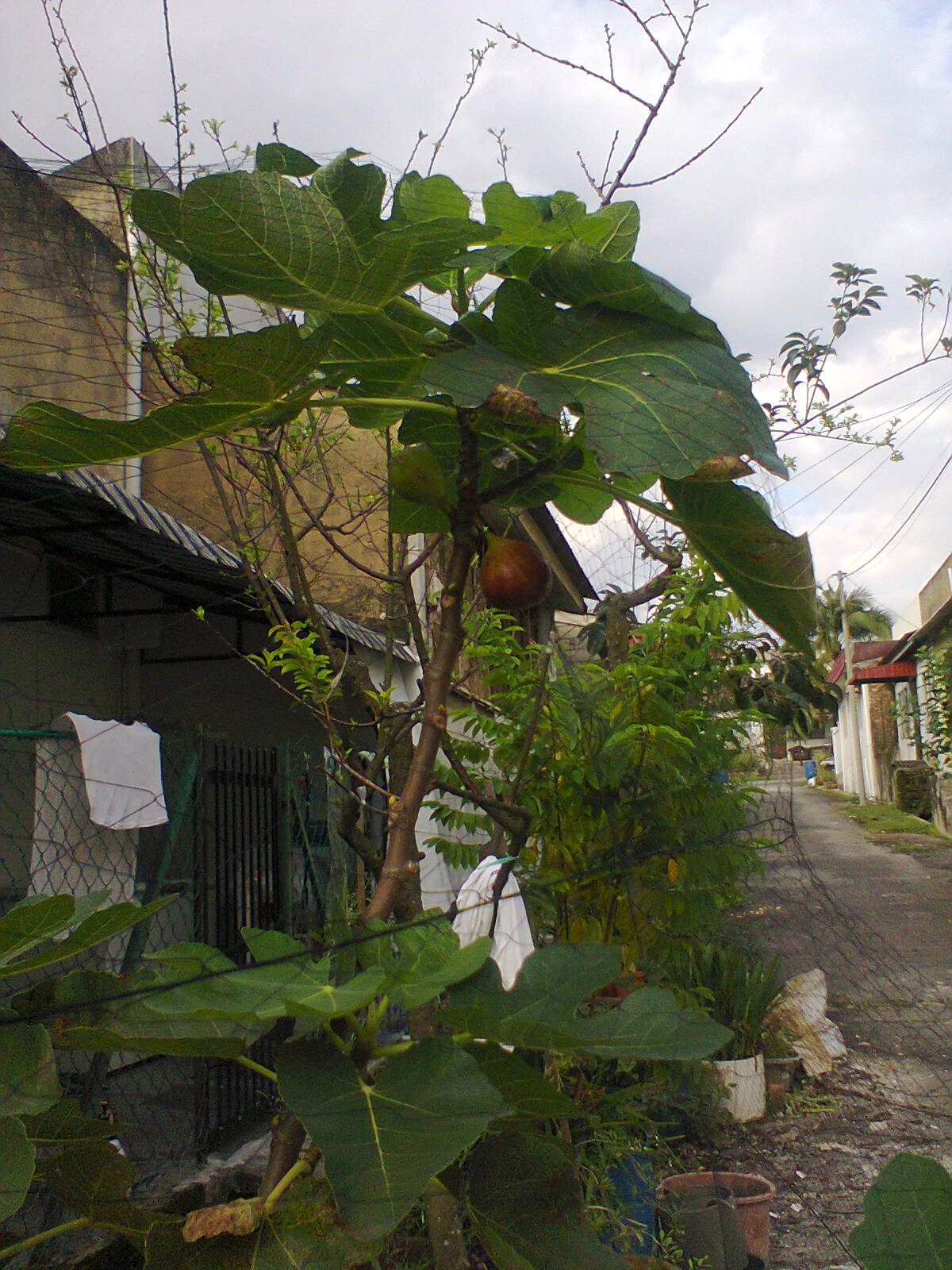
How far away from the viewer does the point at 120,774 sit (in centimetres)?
405

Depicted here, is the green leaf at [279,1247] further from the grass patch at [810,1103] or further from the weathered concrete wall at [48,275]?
the weathered concrete wall at [48,275]

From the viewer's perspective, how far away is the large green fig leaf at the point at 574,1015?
921 mm

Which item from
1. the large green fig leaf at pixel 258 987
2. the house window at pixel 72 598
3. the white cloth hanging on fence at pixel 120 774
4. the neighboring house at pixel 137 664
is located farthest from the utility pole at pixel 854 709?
the large green fig leaf at pixel 258 987

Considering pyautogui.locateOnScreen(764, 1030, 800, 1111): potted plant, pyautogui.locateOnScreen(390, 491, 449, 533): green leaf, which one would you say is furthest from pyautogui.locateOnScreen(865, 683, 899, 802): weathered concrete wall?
pyautogui.locateOnScreen(390, 491, 449, 533): green leaf

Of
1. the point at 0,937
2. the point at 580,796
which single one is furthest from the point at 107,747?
the point at 0,937

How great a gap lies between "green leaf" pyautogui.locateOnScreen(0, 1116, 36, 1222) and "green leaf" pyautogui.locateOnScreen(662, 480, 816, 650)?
0.91m

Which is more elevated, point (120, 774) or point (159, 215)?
point (159, 215)

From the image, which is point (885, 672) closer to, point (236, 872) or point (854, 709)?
point (854, 709)

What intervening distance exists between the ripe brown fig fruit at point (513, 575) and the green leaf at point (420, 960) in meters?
0.36

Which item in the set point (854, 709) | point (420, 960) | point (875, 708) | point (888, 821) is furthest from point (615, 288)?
point (854, 709)

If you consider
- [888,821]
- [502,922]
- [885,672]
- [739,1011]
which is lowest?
[888,821]

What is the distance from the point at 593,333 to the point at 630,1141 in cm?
325

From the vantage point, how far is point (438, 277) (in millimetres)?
1112

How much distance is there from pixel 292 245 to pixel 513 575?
0.43 meters
